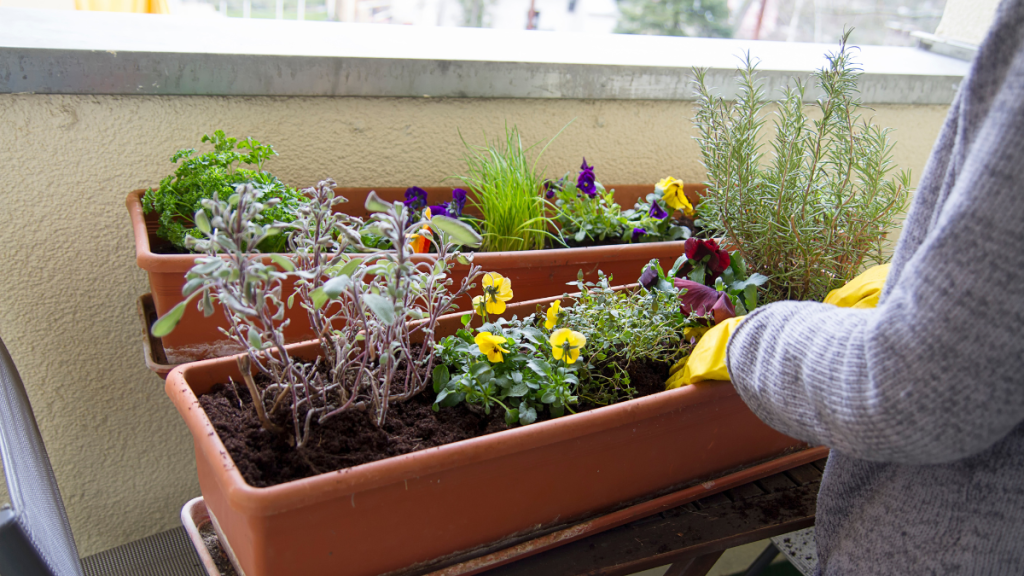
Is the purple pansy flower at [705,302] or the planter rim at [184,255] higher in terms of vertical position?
the purple pansy flower at [705,302]

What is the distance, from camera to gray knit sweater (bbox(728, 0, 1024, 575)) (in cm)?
41

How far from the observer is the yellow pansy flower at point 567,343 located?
2.36 feet

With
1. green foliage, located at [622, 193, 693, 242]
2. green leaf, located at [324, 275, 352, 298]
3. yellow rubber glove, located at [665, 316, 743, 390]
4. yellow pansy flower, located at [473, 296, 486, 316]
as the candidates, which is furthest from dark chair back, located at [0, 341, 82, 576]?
green foliage, located at [622, 193, 693, 242]

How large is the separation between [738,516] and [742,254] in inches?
14.2

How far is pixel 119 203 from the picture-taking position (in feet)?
3.47

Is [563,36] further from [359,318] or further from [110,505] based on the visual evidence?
[110,505]

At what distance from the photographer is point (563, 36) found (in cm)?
167

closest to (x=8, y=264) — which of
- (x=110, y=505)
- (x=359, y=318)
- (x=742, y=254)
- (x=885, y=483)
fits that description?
(x=110, y=505)

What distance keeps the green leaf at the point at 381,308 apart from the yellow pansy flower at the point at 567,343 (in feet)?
0.81

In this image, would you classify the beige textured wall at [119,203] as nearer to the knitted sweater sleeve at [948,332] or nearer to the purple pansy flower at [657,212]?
the purple pansy flower at [657,212]

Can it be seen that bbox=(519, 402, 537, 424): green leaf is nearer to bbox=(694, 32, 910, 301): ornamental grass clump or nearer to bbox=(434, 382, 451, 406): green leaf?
bbox=(434, 382, 451, 406): green leaf

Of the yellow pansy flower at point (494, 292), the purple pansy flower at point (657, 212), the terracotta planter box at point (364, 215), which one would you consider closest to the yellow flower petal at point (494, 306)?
the yellow pansy flower at point (494, 292)

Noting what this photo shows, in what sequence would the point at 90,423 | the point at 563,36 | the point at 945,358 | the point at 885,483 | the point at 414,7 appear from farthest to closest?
the point at 414,7, the point at 563,36, the point at 90,423, the point at 885,483, the point at 945,358

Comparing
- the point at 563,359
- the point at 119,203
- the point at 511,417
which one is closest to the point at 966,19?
the point at 563,359
